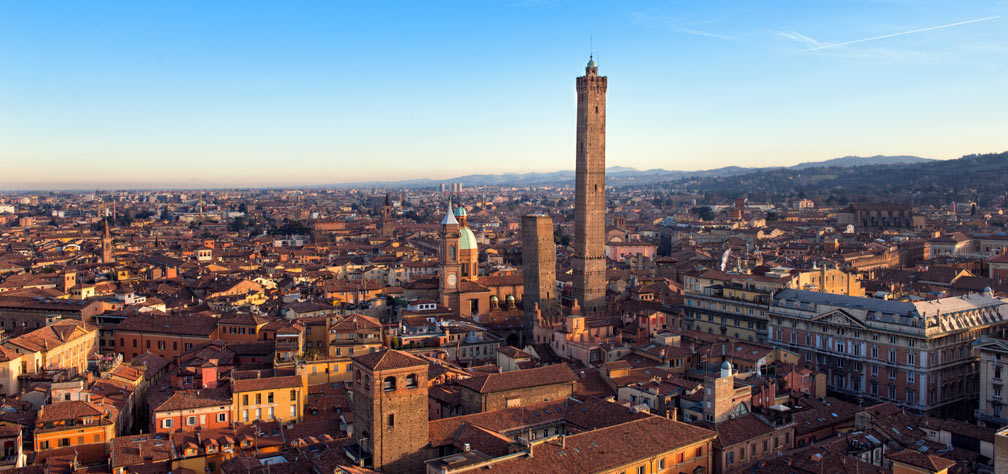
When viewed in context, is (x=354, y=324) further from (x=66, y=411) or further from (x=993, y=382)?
(x=993, y=382)

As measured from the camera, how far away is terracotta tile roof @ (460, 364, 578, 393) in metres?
29.5

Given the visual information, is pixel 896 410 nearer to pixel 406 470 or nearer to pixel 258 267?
pixel 406 470

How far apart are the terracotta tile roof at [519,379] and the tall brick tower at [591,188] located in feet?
66.4

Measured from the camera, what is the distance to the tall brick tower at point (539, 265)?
166 ft

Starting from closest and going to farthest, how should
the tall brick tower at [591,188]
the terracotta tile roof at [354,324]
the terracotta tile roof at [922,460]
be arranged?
the terracotta tile roof at [922,460]
the terracotta tile roof at [354,324]
the tall brick tower at [591,188]

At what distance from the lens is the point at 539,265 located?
50406 mm

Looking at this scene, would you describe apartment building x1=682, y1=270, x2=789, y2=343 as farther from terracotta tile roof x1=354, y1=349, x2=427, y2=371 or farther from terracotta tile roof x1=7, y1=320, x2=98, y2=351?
terracotta tile roof x1=7, y1=320, x2=98, y2=351

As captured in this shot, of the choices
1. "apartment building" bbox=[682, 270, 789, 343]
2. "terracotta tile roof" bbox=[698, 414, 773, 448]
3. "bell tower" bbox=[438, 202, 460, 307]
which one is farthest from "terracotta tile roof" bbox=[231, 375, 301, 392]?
"apartment building" bbox=[682, 270, 789, 343]

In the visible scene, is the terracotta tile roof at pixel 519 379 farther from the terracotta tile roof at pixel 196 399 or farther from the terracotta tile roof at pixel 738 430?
the terracotta tile roof at pixel 196 399

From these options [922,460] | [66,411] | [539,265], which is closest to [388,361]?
[66,411]

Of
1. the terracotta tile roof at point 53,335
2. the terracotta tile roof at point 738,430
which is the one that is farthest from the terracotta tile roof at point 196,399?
the terracotta tile roof at point 738,430

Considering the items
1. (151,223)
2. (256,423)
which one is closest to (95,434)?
(256,423)

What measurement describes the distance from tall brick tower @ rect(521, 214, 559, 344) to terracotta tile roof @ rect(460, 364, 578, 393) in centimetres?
1864

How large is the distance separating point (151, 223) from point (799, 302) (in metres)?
137
